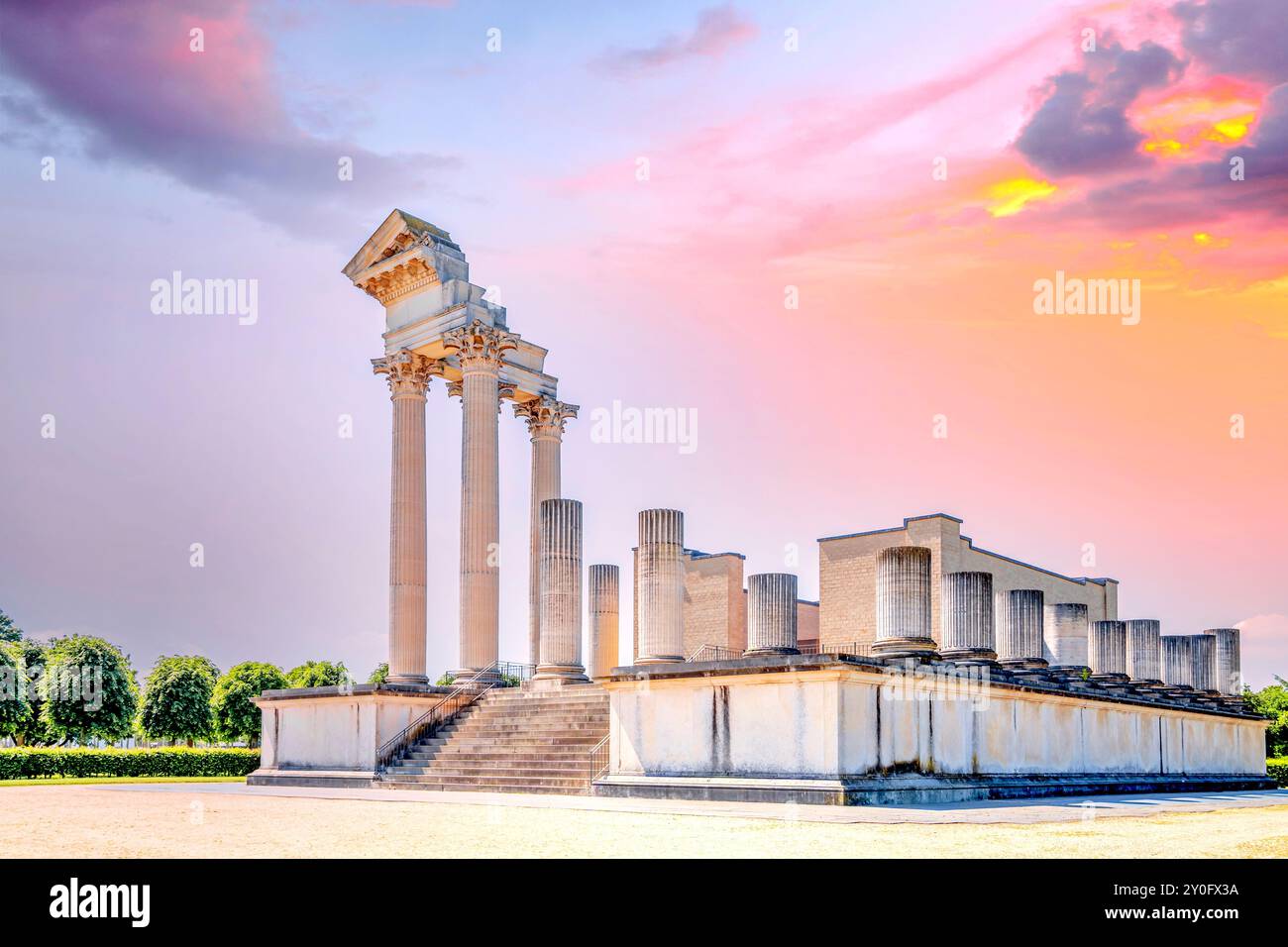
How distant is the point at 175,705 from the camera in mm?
68312

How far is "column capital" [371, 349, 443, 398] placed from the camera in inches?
1679

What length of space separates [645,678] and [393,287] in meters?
21.4

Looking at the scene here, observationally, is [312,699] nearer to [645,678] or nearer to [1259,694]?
[645,678]

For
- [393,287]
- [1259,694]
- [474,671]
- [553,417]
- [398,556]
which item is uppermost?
[393,287]

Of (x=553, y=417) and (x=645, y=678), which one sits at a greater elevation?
(x=553, y=417)

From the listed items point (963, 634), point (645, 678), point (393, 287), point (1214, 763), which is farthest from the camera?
point (1214, 763)

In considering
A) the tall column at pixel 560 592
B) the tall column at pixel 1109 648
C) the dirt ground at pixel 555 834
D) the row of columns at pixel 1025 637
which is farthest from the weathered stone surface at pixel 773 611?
the dirt ground at pixel 555 834

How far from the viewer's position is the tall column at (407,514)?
4059 centimetres

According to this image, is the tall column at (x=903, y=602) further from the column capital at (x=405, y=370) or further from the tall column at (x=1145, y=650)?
the tall column at (x=1145, y=650)

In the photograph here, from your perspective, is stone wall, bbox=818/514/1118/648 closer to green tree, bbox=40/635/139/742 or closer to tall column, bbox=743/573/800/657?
tall column, bbox=743/573/800/657

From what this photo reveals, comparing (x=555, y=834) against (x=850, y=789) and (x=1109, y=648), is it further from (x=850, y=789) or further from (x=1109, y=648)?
(x=1109, y=648)

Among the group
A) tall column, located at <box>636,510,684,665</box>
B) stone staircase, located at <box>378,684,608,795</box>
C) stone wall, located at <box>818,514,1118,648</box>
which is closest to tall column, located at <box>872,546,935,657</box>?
tall column, located at <box>636,510,684,665</box>
